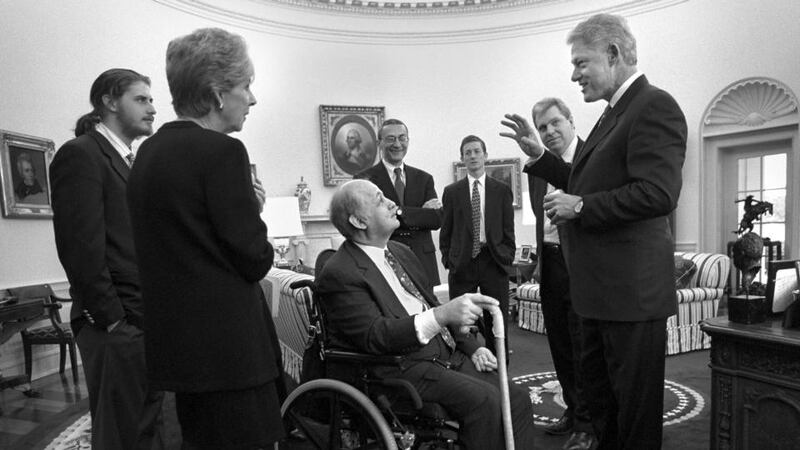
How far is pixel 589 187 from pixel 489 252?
75.5 inches

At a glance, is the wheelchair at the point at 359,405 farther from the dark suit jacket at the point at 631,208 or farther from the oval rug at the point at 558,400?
the oval rug at the point at 558,400

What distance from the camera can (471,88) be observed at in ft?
31.1

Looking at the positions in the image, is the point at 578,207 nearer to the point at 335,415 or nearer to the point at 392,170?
the point at 335,415

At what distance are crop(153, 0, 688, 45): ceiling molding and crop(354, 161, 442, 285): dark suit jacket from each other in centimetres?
579

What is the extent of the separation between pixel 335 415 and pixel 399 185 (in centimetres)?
201

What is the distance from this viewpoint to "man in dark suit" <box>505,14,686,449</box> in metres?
1.87

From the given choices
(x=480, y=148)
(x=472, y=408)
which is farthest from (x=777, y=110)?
(x=472, y=408)

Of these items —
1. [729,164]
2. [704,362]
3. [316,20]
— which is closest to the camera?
[704,362]

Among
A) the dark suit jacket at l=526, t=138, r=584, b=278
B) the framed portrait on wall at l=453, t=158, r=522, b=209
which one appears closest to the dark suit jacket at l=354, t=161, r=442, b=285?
the dark suit jacket at l=526, t=138, r=584, b=278

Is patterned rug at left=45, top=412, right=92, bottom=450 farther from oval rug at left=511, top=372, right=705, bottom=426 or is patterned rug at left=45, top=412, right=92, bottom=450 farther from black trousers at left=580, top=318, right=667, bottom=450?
black trousers at left=580, top=318, right=667, bottom=450

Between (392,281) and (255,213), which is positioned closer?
(255,213)

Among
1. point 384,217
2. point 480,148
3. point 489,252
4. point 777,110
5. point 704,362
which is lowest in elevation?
point 704,362

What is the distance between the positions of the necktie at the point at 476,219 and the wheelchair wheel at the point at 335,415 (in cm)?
191

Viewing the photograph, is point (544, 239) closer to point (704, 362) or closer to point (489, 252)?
point (489, 252)
